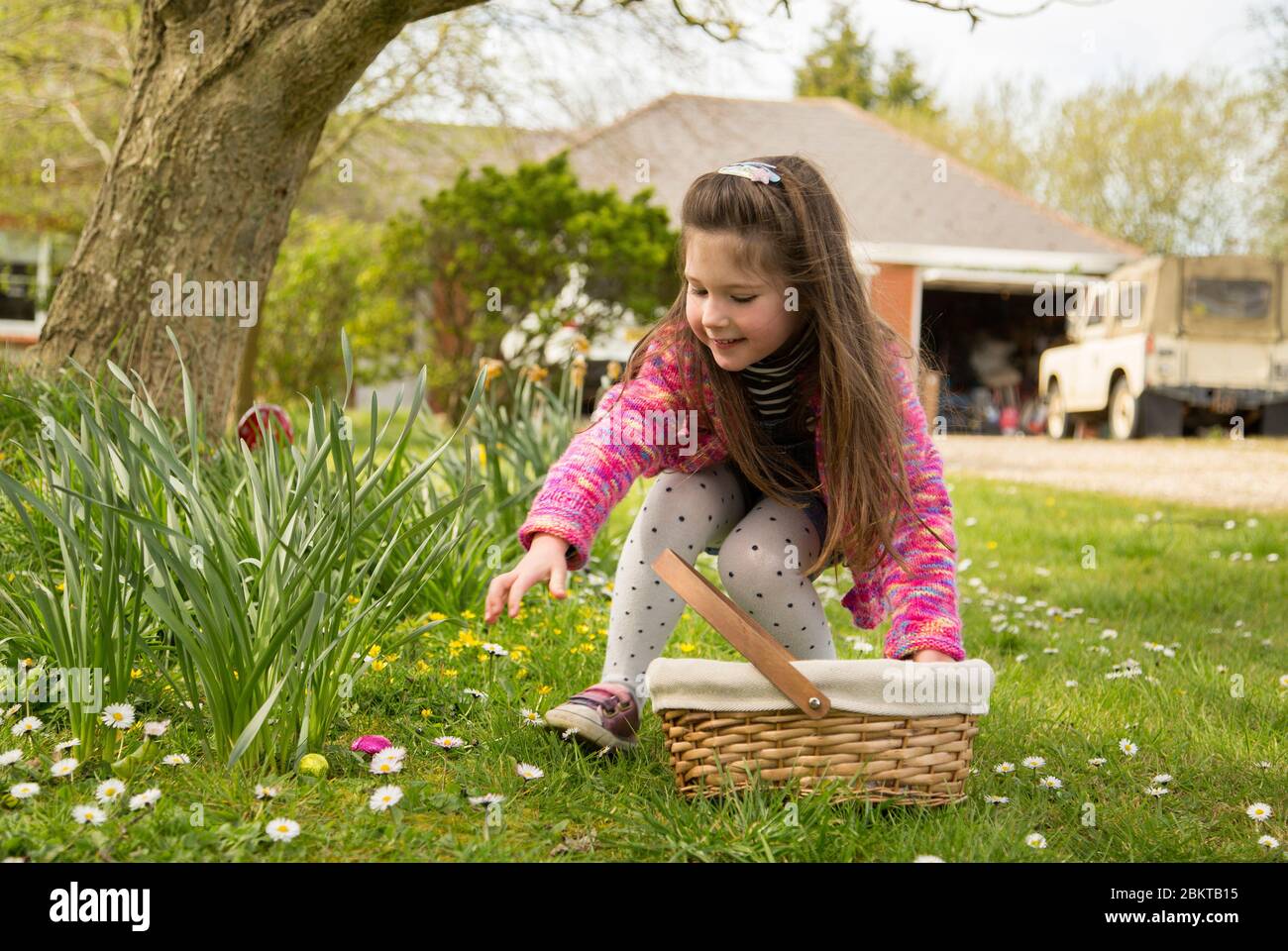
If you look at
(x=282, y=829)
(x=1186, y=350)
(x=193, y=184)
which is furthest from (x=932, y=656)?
(x=1186, y=350)

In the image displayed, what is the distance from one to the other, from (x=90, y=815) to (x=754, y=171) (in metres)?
1.45

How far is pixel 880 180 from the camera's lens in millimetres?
17938

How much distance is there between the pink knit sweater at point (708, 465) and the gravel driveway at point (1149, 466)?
3457mm

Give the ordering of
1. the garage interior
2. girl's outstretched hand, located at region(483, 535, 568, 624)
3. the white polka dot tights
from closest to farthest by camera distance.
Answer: girl's outstretched hand, located at region(483, 535, 568, 624)
the white polka dot tights
the garage interior

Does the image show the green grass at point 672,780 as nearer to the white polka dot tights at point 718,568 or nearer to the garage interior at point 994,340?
the white polka dot tights at point 718,568

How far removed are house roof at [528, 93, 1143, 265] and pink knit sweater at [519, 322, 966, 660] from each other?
1343cm

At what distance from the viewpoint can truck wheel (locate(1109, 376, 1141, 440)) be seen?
12.6m

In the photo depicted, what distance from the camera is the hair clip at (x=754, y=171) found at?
2.05m

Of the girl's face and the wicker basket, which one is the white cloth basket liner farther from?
the girl's face

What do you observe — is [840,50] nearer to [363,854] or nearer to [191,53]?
[191,53]

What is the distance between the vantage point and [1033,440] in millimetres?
12750

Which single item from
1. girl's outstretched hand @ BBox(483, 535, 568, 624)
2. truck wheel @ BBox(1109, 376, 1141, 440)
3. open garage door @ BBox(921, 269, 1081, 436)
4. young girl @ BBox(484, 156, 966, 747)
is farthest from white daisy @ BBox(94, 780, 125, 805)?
open garage door @ BBox(921, 269, 1081, 436)

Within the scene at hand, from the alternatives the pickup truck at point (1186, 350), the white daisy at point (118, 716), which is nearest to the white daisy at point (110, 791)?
the white daisy at point (118, 716)
